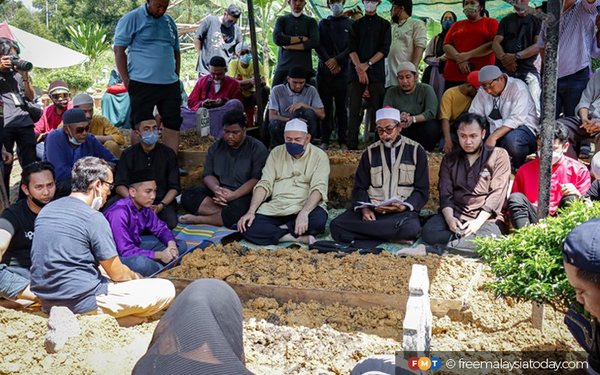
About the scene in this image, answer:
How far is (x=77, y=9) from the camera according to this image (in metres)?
35.7

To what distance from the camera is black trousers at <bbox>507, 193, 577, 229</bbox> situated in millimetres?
5566

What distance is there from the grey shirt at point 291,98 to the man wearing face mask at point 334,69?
420 mm

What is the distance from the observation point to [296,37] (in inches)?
339

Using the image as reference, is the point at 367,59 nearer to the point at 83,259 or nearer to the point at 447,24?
the point at 447,24

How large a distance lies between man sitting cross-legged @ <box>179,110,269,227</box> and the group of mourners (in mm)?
16

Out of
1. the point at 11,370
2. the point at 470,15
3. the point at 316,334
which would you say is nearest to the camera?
the point at 11,370

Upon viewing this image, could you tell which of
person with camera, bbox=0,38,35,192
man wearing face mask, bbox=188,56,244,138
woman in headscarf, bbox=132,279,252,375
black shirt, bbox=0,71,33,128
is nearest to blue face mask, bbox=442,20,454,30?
man wearing face mask, bbox=188,56,244,138

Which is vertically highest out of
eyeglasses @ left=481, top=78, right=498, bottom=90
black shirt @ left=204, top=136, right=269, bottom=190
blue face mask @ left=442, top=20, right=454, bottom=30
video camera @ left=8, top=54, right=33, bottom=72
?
blue face mask @ left=442, top=20, right=454, bottom=30

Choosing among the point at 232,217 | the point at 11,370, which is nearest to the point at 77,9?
the point at 232,217

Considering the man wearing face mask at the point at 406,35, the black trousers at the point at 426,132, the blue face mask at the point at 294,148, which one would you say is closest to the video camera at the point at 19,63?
the blue face mask at the point at 294,148

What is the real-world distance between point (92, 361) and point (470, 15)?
20.4 feet

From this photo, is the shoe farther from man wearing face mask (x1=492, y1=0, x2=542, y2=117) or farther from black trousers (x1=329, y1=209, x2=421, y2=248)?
man wearing face mask (x1=492, y1=0, x2=542, y2=117)

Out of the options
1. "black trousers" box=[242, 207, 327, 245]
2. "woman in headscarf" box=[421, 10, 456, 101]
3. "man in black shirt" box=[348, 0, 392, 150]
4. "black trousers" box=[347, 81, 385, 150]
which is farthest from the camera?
"woman in headscarf" box=[421, 10, 456, 101]

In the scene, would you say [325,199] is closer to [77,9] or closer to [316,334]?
[316,334]
